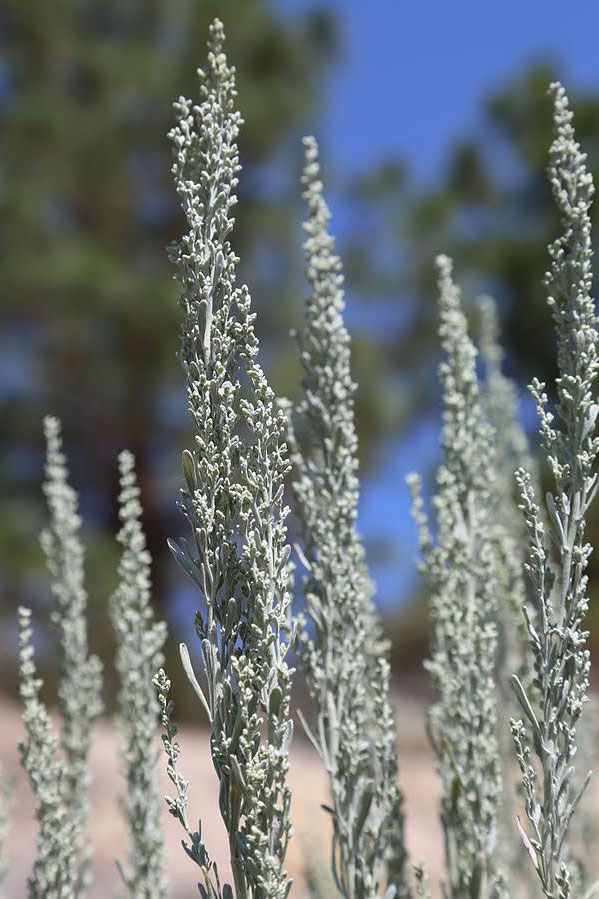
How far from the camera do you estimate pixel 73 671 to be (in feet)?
11.4

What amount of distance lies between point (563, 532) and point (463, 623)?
2.82 feet

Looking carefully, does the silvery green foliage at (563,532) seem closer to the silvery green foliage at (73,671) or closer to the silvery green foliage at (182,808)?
the silvery green foliage at (182,808)

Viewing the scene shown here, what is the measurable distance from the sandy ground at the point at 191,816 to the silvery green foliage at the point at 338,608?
158 cm

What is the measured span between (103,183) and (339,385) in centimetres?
1541

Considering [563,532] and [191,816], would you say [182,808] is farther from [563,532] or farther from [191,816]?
[191,816]

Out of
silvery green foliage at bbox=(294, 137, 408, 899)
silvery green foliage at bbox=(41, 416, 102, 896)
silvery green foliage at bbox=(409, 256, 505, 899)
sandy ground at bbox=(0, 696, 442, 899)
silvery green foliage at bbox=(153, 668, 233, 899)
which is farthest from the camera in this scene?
sandy ground at bbox=(0, 696, 442, 899)

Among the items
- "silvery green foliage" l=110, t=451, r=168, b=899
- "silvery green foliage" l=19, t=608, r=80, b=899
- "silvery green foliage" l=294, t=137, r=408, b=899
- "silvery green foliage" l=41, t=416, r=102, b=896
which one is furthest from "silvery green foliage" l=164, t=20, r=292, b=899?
"silvery green foliage" l=41, t=416, r=102, b=896

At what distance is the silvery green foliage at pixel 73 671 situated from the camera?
349 cm

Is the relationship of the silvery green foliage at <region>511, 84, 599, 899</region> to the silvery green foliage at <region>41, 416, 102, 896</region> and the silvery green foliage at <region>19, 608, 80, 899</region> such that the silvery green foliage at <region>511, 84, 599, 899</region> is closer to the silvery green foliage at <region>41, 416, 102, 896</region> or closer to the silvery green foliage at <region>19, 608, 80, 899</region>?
the silvery green foliage at <region>19, 608, 80, 899</region>

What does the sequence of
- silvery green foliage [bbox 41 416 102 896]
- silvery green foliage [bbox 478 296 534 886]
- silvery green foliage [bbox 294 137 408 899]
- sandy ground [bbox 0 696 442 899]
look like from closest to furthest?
1. silvery green foliage [bbox 294 137 408 899]
2. silvery green foliage [bbox 41 416 102 896]
3. silvery green foliage [bbox 478 296 534 886]
4. sandy ground [bbox 0 696 442 899]

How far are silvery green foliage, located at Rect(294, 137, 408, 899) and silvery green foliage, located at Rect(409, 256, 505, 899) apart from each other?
20 centimetres

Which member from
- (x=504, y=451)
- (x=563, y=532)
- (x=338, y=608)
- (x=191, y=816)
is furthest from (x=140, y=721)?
(x=191, y=816)

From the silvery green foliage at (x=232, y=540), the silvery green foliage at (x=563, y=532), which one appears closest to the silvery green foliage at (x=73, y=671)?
the silvery green foliage at (x=232, y=540)

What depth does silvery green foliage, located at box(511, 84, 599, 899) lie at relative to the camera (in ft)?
7.24
